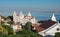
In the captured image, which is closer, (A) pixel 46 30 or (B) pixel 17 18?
(A) pixel 46 30

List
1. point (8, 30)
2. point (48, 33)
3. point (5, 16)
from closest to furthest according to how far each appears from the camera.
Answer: point (8, 30) → point (48, 33) → point (5, 16)

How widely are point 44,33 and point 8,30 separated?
8.39m

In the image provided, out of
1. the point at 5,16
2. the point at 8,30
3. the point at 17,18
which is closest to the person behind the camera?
the point at 8,30

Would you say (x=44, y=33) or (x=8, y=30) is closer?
(x=8, y=30)

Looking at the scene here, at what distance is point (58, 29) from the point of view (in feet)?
128

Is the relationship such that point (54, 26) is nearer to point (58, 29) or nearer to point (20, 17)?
point (58, 29)

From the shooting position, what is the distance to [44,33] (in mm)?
38844

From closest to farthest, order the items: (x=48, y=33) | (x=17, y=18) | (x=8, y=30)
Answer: (x=8, y=30) < (x=48, y=33) < (x=17, y=18)

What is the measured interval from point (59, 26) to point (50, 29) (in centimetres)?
115

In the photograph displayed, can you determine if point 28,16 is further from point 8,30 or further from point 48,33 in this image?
point 8,30

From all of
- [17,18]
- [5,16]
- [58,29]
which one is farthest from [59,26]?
A: [5,16]

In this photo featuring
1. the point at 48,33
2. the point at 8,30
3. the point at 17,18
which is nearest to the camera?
the point at 8,30

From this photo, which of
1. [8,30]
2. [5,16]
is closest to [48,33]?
[8,30]

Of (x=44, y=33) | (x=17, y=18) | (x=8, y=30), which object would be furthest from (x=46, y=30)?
(x=17, y=18)
